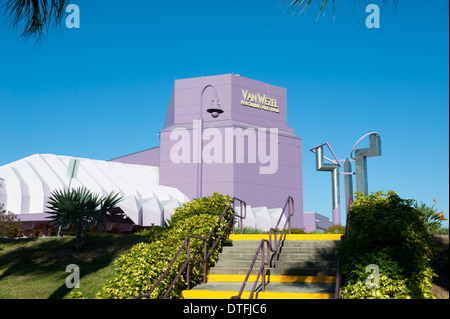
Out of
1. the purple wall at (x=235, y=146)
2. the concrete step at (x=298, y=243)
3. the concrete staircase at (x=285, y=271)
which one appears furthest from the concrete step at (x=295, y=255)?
the purple wall at (x=235, y=146)

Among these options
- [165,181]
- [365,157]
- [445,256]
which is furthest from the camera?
[165,181]

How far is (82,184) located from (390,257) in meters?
34.0

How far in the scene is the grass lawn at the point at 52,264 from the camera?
12.8 metres

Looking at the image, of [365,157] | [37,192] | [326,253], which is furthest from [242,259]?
[37,192]

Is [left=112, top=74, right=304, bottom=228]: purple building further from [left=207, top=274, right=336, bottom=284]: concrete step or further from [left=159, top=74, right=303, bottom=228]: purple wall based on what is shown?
[left=207, top=274, right=336, bottom=284]: concrete step

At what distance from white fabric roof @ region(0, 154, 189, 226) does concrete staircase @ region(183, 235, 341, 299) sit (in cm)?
2530

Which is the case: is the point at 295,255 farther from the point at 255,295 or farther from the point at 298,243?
the point at 255,295

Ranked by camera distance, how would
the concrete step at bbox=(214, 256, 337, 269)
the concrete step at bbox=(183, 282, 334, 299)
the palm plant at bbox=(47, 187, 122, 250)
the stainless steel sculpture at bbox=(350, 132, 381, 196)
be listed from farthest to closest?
the stainless steel sculpture at bbox=(350, 132, 381, 196) < the palm plant at bbox=(47, 187, 122, 250) < the concrete step at bbox=(214, 256, 337, 269) < the concrete step at bbox=(183, 282, 334, 299)

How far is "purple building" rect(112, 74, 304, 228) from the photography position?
5316 cm

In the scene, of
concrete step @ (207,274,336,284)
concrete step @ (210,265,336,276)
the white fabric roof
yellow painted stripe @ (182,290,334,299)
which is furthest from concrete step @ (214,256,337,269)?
the white fabric roof

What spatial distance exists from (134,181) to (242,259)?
1463 inches

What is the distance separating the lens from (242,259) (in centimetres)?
1223

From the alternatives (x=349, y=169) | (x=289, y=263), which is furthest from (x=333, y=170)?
(x=289, y=263)
